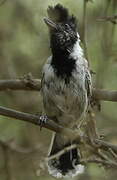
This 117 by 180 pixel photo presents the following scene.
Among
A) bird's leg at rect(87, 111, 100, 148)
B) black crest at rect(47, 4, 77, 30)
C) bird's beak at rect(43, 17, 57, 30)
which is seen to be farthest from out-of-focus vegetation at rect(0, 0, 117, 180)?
bird's leg at rect(87, 111, 100, 148)

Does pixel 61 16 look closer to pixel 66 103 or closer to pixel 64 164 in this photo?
pixel 66 103

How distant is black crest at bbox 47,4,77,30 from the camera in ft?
14.1

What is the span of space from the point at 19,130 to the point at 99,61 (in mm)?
1356

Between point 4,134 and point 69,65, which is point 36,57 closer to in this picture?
point 4,134

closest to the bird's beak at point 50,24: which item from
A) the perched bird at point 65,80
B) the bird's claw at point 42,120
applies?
the perched bird at point 65,80

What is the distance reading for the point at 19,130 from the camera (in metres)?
5.86

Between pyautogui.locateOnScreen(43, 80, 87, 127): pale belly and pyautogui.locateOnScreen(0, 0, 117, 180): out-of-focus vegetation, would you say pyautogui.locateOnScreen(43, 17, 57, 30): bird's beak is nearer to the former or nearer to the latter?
pyautogui.locateOnScreen(43, 80, 87, 127): pale belly

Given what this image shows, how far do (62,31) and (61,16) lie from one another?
0.17 meters

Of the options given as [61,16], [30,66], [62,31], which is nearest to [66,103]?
[62,31]

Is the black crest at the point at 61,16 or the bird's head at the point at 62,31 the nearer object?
the black crest at the point at 61,16

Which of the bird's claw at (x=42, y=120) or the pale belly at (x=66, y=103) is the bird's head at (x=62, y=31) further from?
the bird's claw at (x=42, y=120)

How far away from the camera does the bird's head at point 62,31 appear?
4473mm

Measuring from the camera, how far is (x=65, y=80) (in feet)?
14.7

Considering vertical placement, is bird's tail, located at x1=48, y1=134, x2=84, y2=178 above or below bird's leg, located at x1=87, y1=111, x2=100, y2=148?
below
